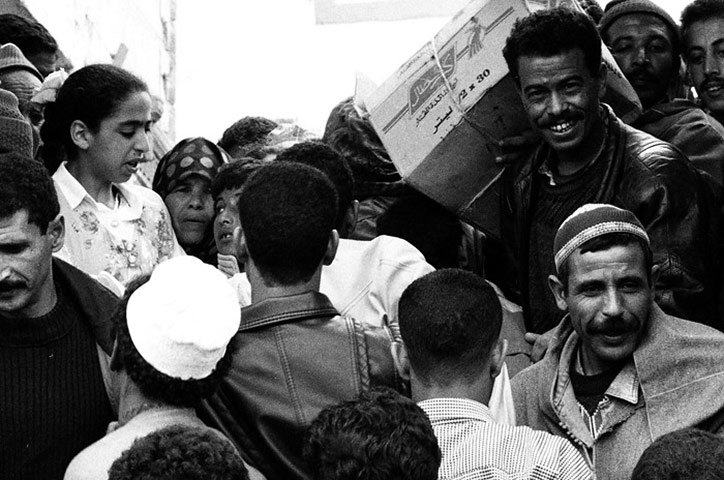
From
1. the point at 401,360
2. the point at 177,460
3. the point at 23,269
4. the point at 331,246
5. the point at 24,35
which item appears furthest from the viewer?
the point at 24,35

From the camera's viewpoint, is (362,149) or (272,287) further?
(362,149)

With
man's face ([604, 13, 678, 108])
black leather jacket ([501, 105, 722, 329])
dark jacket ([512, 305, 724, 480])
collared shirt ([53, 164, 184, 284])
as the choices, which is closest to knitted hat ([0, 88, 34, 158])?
collared shirt ([53, 164, 184, 284])

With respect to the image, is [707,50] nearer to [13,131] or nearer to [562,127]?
[562,127]

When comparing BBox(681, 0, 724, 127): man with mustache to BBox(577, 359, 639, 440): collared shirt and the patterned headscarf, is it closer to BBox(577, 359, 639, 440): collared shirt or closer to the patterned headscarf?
the patterned headscarf

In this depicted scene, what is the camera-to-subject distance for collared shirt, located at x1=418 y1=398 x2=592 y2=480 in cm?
306

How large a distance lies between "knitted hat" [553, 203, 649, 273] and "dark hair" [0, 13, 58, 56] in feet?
8.80

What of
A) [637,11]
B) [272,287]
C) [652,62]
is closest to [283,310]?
[272,287]

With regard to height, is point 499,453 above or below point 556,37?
below

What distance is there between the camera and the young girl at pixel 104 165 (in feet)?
14.6

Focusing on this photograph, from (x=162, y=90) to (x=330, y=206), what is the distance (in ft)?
19.1

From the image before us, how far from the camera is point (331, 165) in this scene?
13.3ft

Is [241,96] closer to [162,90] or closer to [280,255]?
[162,90]

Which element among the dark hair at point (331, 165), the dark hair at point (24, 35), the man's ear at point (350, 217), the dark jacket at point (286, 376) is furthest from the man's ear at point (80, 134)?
the dark jacket at point (286, 376)

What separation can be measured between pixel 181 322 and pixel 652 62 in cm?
287
